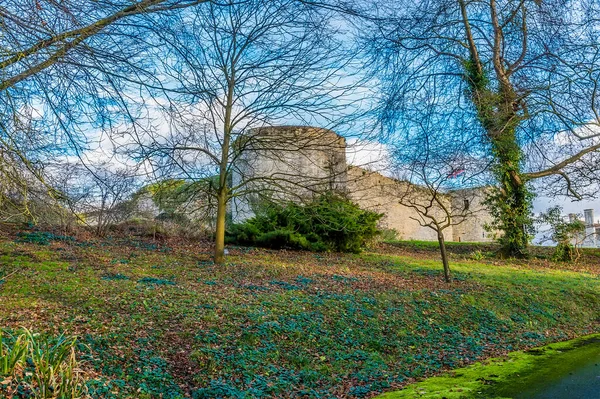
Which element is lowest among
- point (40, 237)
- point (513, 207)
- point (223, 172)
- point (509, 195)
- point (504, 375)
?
point (504, 375)

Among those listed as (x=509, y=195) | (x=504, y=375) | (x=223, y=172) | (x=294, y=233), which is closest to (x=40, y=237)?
(x=223, y=172)

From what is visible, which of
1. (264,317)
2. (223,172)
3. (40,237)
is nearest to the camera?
(264,317)

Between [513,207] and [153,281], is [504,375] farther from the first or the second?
[513,207]

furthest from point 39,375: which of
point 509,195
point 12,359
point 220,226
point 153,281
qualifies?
point 509,195

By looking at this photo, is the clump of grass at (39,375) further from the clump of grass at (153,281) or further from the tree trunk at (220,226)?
the tree trunk at (220,226)

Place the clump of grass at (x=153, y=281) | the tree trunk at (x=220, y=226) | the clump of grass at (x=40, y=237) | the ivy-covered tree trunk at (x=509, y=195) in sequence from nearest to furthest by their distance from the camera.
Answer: the clump of grass at (x=153, y=281) < the tree trunk at (x=220, y=226) < the clump of grass at (x=40, y=237) < the ivy-covered tree trunk at (x=509, y=195)

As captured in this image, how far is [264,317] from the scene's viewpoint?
18.9 feet

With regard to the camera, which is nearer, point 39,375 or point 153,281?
point 39,375

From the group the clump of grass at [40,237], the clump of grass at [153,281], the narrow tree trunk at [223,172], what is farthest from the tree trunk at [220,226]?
the clump of grass at [40,237]

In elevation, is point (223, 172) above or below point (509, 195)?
below

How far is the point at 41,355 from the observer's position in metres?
3.63

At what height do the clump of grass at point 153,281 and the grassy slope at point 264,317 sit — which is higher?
the clump of grass at point 153,281

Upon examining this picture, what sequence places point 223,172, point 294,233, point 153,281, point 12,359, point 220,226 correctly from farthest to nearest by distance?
1. point 294,233
2. point 220,226
3. point 223,172
4. point 153,281
5. point 12,359

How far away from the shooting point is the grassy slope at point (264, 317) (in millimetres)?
4559
